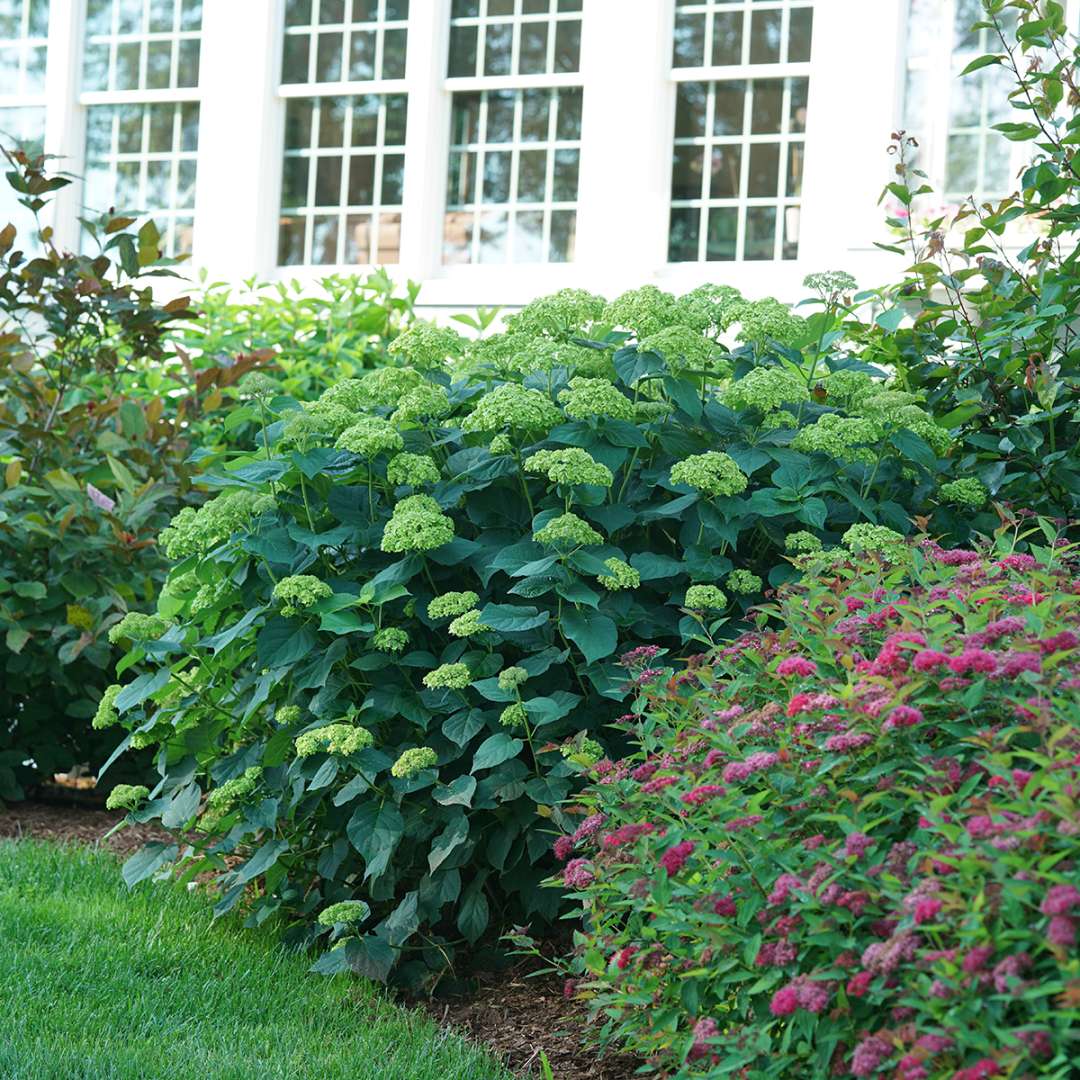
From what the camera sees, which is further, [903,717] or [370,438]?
[370,438]

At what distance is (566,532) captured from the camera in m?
2.90

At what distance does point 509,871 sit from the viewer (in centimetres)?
306

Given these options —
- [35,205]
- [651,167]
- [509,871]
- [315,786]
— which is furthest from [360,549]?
[651,167]

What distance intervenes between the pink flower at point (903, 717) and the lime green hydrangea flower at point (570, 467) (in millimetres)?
1173

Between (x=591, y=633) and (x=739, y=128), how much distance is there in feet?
19.2

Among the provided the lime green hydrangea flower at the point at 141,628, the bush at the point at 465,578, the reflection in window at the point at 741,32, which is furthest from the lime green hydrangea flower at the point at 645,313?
the reflection in window at the point at 741,32

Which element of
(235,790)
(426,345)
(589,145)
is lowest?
(235,790)

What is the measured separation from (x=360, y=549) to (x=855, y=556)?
1.17 meters

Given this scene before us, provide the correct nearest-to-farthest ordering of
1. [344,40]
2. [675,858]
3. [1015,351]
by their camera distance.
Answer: [675,858] → [1015,351] → [344,40]

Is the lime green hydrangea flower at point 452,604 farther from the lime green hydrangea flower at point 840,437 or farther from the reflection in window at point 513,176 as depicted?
the reflection in window at point 513,176

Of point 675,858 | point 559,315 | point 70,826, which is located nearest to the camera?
point 675,858

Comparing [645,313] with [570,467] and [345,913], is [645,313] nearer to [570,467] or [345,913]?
[570,467]

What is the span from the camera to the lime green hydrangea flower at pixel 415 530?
2.95 m

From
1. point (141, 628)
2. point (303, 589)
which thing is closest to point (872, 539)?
point (303, 589)
